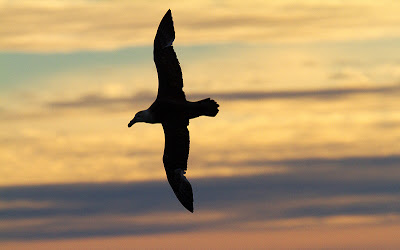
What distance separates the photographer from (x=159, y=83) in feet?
81.9

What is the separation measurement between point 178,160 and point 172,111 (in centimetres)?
191

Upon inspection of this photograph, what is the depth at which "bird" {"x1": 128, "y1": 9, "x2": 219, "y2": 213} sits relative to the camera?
24.7m

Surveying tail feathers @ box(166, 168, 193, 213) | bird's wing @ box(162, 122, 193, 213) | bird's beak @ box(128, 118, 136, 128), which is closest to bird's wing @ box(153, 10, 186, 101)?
bird's wing @ box(162, 122, 193, 213)

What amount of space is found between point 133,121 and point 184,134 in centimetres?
173

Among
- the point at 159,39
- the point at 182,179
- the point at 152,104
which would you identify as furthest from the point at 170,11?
the point at 182,179

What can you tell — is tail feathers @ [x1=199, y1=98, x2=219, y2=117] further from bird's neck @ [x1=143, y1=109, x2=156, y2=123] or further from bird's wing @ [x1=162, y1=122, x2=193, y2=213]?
bird's neck @ [x1=143, y1=109, x2=156, y2=123]

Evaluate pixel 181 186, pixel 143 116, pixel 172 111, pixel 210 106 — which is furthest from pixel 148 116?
pixel 181 186

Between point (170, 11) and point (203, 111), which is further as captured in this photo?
point (170, 11)

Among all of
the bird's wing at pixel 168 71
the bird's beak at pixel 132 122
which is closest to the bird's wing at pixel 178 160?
the bird's beak at pixel 132 122

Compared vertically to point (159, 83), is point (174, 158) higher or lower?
lower

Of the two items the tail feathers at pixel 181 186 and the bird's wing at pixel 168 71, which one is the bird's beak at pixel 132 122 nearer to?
the bird's wing at pixel 168 71

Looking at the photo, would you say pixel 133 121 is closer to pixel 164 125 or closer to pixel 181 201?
pixel 164 125

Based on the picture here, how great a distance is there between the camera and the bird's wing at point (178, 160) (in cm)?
2556

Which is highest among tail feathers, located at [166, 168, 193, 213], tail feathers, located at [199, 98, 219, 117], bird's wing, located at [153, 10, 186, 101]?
bird's wing, located at [153, 10, 186, 101]
